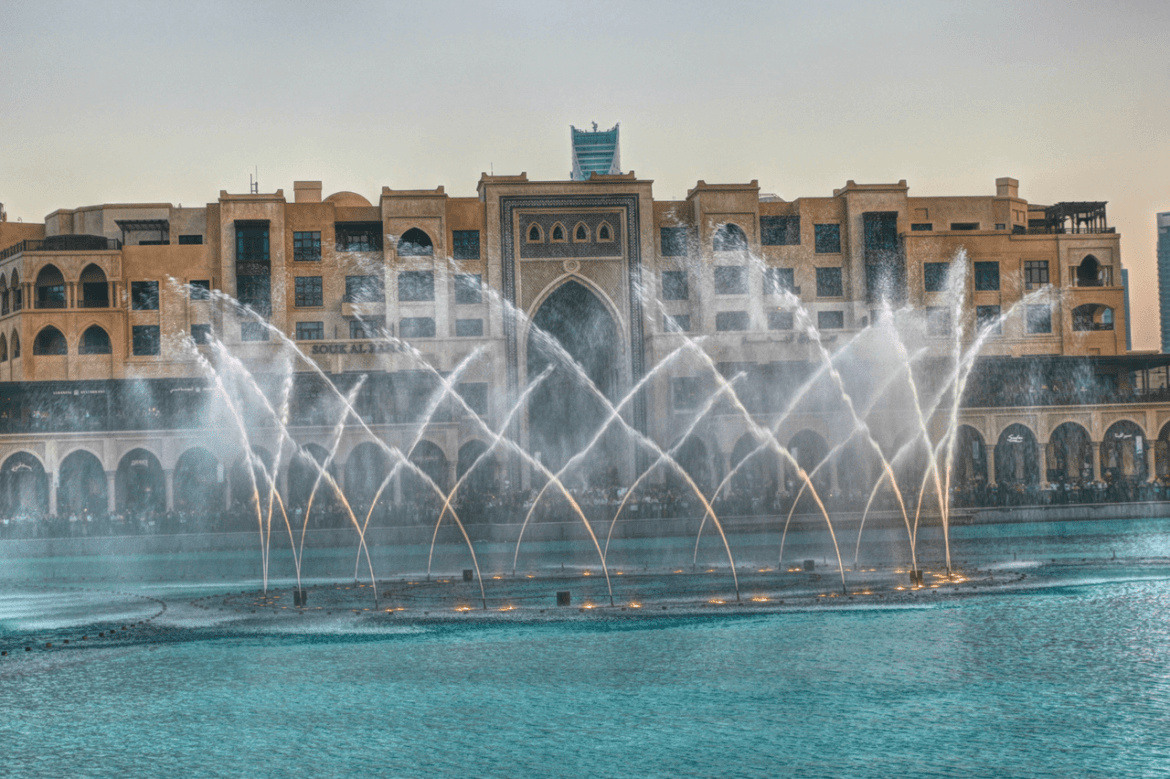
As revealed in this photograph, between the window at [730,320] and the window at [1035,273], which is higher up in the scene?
the window at [1035,273]

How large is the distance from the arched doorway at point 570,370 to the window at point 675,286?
3669 mm

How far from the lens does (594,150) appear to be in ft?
649

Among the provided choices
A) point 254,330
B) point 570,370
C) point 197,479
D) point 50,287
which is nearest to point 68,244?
point 50,287

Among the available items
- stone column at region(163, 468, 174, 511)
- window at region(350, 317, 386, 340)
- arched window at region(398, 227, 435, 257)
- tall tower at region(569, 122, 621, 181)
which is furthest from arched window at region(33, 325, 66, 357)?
tall tower at region(569, 122, 621, 181)

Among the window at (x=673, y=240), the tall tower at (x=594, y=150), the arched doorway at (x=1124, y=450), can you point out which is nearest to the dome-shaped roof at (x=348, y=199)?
the window at (x=673, y=240)

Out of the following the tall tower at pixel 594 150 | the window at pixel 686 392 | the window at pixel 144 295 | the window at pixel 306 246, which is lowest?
the window at pixel 686 392

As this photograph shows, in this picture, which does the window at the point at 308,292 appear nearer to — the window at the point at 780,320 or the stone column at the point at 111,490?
the stone column at the point at 111,490

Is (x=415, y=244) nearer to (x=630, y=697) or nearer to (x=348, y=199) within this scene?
(x=348, y=199)

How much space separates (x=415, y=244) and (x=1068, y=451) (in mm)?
39940

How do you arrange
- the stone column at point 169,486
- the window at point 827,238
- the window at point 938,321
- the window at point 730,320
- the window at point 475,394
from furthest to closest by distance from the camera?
the window at point 827,238 → the window at point 938,321 → the window at point 730,320 → the window at point 475,394 → the stone column at point 169,486

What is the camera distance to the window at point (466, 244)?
76.8 meters

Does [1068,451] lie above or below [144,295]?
below

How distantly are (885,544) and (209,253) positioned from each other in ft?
142

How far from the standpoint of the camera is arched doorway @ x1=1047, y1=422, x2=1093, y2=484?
7656cm
